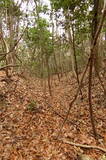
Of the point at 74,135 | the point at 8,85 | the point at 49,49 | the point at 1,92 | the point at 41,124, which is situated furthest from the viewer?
the point at 49,49

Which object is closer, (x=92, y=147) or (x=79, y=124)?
(x=92, y=147)

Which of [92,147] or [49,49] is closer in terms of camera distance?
[92,147]

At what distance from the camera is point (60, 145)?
212 inches

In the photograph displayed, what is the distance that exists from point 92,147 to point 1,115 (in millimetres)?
2869

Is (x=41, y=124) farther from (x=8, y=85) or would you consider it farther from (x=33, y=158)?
(x=8, y=85)

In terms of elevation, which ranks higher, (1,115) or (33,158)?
(1,115)

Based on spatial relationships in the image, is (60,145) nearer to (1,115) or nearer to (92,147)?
(92,147)

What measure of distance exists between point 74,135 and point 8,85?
428cm

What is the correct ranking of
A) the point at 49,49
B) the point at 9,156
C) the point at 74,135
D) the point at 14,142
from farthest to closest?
the point at 49,49 < the point at 74,135 < the point at 14,142 < the point at 9,156

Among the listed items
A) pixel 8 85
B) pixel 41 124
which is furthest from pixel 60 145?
pixel 8 85

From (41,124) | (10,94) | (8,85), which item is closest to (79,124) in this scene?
(41,124)

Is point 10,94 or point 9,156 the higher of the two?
point 10,94

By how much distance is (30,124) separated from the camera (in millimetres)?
6234

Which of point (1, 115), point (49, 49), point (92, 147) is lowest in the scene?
point (92, 147)
